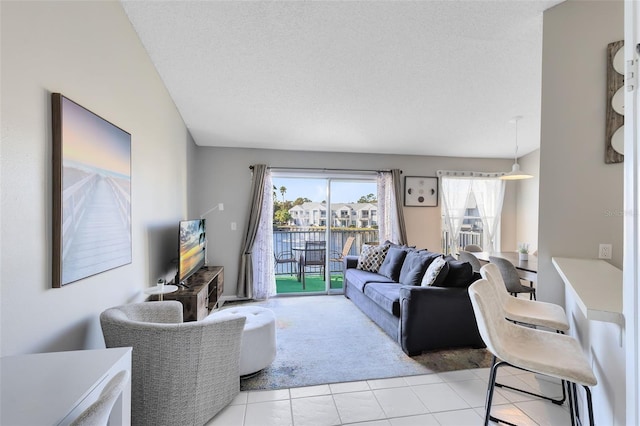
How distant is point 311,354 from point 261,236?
2284 mm

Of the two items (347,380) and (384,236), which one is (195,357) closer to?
(347,380)

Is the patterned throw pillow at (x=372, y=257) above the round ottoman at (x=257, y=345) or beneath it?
above

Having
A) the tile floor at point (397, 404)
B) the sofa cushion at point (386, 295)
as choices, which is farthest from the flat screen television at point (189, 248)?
the sofa cushion at point (386, 295)

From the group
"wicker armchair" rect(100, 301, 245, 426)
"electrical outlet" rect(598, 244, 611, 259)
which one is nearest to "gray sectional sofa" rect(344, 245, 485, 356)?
"electrical outlet" rect(598, 244, 611, 259)

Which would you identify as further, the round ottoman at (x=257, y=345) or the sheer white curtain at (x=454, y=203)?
the sheer white curtain at (x=454, y=203)

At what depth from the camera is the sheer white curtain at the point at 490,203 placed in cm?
550

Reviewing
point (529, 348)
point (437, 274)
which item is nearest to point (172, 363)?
point (529, 348)

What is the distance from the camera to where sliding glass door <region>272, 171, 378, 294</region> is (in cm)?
499

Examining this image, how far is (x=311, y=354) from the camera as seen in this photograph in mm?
2854

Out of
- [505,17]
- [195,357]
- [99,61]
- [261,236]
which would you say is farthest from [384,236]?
[99,61]

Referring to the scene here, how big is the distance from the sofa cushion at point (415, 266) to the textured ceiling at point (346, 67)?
178 cm

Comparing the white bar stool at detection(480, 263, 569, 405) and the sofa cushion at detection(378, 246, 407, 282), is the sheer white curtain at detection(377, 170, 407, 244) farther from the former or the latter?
the white bar stool at detection(480, 263, 569, 405)

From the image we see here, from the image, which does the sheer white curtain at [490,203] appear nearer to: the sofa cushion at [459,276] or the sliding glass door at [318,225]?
the sliding glass door at [318,225]

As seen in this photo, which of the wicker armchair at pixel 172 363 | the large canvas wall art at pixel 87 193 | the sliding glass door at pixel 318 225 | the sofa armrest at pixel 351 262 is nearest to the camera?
the large canvas wall art at pixel 87 193
